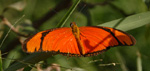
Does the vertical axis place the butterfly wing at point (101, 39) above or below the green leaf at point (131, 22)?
below

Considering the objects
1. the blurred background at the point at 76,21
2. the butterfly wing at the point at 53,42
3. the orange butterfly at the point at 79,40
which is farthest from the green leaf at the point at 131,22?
the blurred background at the point at 76,21

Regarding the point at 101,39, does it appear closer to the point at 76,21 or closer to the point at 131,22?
the point at 131,22

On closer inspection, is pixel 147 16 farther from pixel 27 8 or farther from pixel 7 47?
pixel 27 8

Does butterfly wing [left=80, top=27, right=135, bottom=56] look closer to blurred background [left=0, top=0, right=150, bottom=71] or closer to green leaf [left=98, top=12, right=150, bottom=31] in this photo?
green leaf [left=98, top=12, right=150, bottom=31]

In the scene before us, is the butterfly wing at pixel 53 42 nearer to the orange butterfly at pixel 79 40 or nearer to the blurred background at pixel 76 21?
the orange butterfly at pixel 79 40

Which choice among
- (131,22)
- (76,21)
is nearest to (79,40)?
(131,22)
